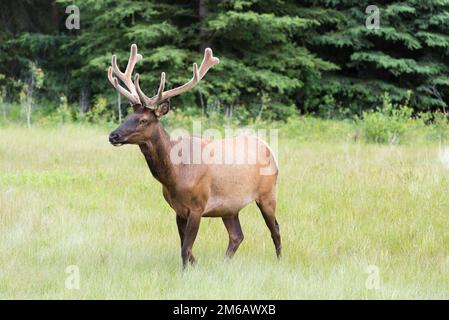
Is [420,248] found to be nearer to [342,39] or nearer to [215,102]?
[215,102]

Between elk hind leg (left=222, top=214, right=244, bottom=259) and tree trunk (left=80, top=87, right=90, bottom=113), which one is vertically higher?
elk hind leg (left=222, top=214, right=244, bottom=259)

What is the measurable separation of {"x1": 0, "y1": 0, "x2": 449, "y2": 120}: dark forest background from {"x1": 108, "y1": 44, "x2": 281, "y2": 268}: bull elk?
9.28 m

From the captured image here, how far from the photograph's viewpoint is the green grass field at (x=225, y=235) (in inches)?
196

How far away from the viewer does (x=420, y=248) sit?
6.14 metres

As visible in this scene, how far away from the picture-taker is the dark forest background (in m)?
15.8

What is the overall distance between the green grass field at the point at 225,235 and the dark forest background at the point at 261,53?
5.99 meters

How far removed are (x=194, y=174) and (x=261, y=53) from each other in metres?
11.9
